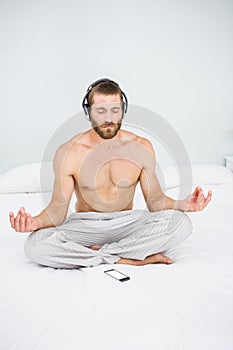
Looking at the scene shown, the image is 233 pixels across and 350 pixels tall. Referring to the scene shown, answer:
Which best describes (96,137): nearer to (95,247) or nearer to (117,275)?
(95,247)

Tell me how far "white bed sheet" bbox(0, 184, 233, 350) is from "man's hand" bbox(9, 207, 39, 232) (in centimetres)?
12

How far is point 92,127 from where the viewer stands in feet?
4.94

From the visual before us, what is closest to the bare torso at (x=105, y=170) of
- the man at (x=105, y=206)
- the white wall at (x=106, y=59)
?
the man at (x=105, y=206)

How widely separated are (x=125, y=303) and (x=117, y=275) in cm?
18

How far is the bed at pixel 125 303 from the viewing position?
898mm

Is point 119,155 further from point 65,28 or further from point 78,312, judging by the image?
point 65,28

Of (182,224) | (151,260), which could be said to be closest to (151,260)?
(151,260)

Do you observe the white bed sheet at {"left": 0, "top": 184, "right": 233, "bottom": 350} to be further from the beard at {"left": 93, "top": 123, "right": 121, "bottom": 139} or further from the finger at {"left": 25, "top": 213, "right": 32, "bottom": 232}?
the beard at {"left": 93, "top": 123, "right": 121, "bottom": 139}

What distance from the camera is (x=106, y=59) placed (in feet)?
8.77

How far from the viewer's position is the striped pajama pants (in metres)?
1.36

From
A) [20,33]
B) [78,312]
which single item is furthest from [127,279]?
[20,33]

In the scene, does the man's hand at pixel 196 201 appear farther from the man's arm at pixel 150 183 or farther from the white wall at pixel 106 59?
the white wall at pixel 106 59

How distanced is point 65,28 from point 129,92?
531mm

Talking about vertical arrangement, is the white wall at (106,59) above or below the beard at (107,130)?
above
